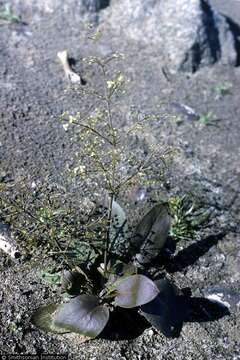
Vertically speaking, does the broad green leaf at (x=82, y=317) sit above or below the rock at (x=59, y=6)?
below

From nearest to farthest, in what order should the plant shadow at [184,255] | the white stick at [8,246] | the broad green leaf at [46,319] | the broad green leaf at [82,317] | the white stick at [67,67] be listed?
the broad green leaf at [82,317] < the broad green leaf at [46,319] < the white stick at [8,246] < the plant shadow at [184,255] < the white stick at [67,67]

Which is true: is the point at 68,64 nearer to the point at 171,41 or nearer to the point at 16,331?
the point at 171,41

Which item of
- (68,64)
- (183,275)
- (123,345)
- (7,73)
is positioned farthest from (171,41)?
(123,345)

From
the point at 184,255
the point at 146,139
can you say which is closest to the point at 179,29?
the point at 146,139

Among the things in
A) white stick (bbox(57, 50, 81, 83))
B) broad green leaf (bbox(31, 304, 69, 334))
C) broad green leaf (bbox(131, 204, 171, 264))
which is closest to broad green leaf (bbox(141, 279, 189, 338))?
broad green leaf (bbox(131, 204, 171, 264))

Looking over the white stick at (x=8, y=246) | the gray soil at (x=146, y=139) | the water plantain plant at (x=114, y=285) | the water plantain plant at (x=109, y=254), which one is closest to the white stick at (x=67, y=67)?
the gray soil at (x=146, y=139)

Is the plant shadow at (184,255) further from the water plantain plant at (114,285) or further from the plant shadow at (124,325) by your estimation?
the plant shadow at (124,325)
